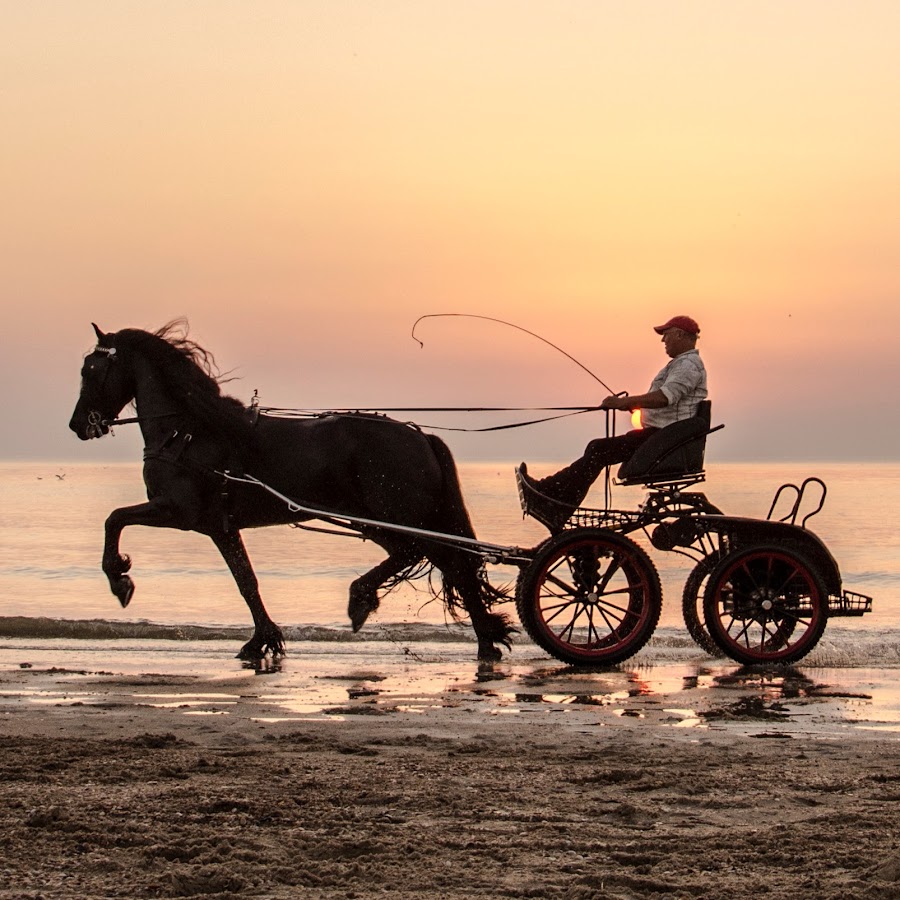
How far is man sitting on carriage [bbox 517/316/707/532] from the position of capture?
30.3 ft

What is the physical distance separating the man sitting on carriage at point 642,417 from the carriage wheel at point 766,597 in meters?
0.98

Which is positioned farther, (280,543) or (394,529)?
(280,543)

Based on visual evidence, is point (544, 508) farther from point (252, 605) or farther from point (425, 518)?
point (252, 605)

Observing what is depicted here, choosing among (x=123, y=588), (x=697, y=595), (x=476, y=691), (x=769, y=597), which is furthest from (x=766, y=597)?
(x=123, y=588)

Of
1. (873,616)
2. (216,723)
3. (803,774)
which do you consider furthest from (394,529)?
(873,616)

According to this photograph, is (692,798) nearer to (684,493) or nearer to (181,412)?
(684,493)

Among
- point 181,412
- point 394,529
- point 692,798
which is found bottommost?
point 692,798

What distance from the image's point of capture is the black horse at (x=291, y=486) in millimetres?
10039

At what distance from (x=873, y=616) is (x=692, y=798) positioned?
454 inches

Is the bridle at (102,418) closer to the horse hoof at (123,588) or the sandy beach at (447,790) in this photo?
the horse hoof at (123,588)

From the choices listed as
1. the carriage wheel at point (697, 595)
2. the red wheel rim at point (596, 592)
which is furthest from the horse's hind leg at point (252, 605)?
the carriage wheel at point (697, 595)

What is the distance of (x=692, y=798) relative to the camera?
5078 mm

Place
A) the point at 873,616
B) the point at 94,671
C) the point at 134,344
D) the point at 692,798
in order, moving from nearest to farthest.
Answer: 1. the point at 692,798
2. the point at 94,671
3. the point at 134,344
4. the point at 873,616

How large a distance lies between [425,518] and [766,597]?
92.9 inches
